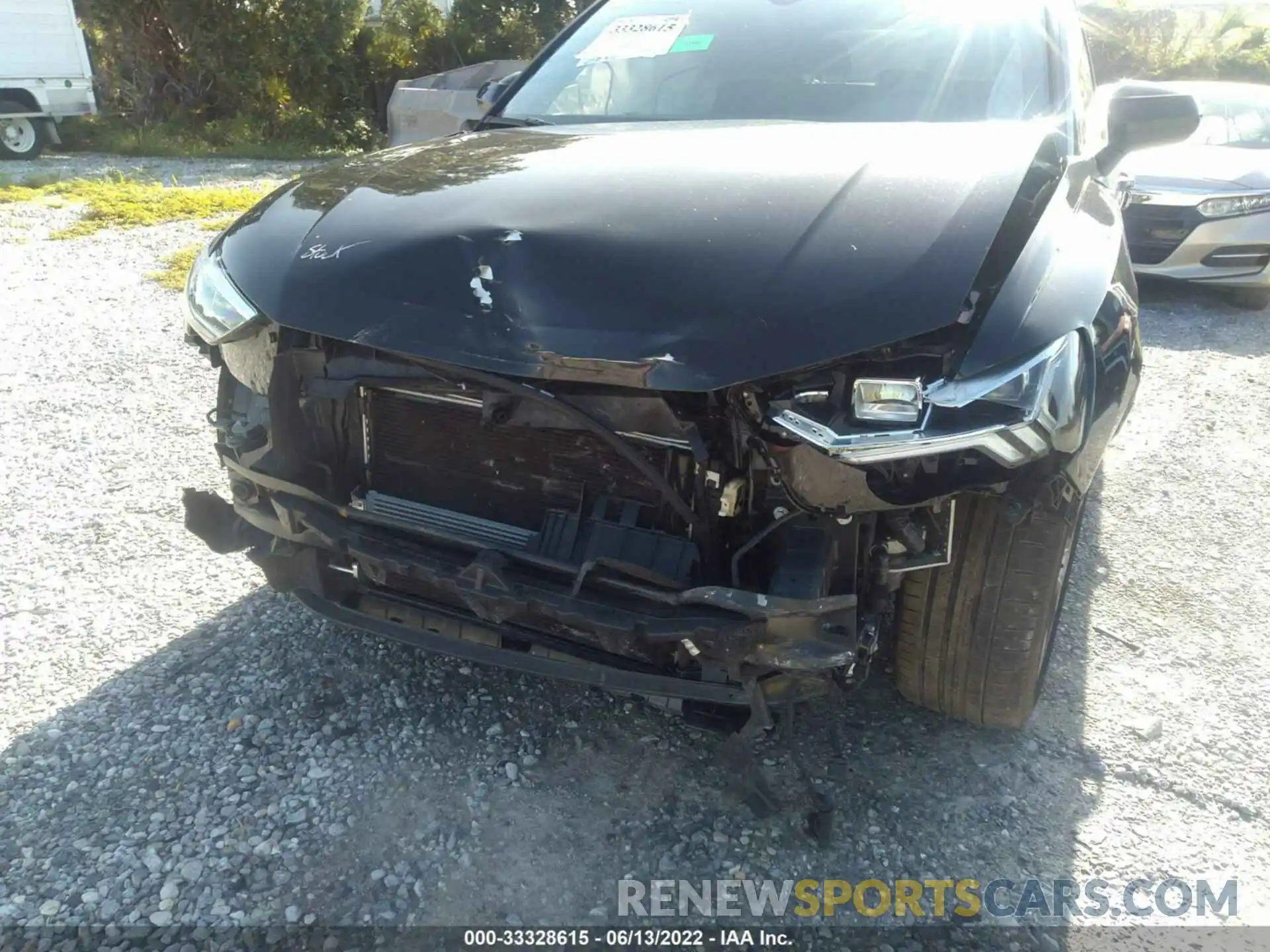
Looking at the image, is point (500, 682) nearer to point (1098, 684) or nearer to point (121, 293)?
point (1098, 684)

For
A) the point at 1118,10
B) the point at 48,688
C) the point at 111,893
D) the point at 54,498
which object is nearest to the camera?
the point at 111,893

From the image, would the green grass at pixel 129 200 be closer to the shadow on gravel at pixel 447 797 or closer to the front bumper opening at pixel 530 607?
the shadow on gravel at pixel 447 797

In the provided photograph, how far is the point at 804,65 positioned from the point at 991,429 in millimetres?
1776

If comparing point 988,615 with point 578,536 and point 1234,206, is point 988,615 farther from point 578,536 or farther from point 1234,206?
point 1234,206

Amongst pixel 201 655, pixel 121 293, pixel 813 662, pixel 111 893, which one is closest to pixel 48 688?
pixel 201 655

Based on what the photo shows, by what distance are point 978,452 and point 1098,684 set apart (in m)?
1.40

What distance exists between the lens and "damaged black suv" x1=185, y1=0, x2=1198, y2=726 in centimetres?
173

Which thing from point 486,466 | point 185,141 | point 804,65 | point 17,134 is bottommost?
point 185,141

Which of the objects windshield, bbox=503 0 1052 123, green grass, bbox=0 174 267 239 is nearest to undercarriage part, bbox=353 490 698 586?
windshield, bbox=503 0 1052 123

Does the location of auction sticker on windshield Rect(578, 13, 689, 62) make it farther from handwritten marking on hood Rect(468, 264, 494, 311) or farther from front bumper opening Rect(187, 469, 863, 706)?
front bumper opening Rect(187, 469, 863, 706)

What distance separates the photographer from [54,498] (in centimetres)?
354

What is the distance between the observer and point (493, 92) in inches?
139

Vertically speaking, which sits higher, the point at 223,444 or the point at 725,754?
the point at 223,444

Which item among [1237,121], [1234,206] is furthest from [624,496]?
[1237,121]
